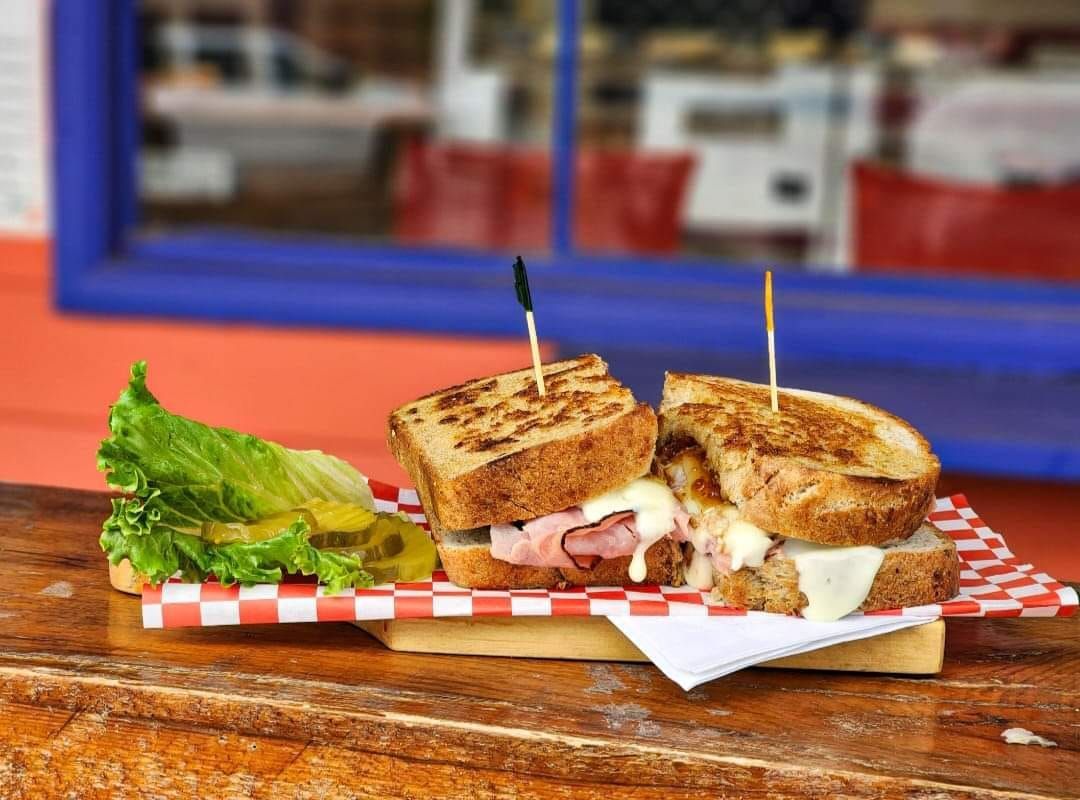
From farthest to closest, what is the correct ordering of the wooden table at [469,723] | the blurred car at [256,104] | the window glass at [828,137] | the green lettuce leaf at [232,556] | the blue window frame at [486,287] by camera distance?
the blurred car at [256,104], the window glass at [828,137], the blue window frame at [486,287], the green lettuce leaf at [232,556], the wooden table at [469,723]

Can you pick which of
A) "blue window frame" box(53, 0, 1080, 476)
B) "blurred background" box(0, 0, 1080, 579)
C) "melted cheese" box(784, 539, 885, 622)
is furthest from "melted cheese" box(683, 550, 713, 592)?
"blue window frame" box(53, 0, 1080, 476)

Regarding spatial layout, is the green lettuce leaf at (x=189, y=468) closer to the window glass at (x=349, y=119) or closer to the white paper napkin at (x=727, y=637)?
the white paper napkin at (x=727, y=637)

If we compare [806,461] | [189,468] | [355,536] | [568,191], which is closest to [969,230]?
[568,191]

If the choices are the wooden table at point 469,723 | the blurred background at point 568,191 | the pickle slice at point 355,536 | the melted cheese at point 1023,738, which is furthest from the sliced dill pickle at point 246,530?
the blurred background at point 568,191

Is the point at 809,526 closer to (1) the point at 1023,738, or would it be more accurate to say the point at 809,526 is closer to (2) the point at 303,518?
(1) the point at 1023,738

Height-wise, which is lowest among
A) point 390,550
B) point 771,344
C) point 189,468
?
point 390,550
